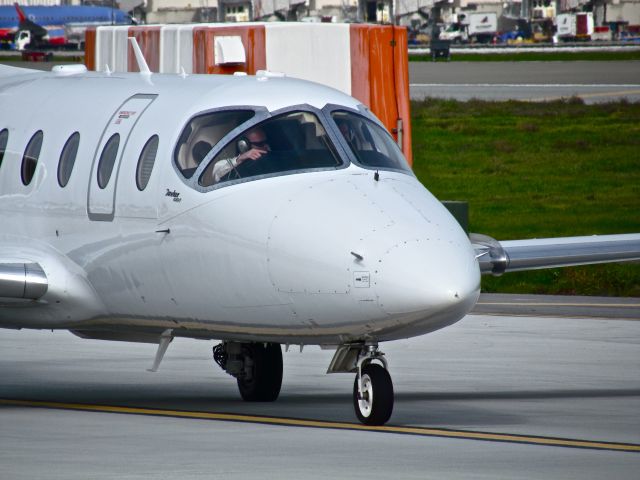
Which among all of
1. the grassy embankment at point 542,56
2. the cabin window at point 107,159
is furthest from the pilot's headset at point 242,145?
the grassy embankment at point 542,56

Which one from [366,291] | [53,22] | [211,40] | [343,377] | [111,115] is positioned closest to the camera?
[366,291]

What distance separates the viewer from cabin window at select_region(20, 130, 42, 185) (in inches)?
625

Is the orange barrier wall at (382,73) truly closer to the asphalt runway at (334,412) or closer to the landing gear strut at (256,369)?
the asphalt runway at (334,412)

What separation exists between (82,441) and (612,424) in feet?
14.8

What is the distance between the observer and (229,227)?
13375 mm

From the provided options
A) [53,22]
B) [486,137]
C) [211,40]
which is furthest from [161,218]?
[53,22]

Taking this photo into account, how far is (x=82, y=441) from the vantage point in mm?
12664

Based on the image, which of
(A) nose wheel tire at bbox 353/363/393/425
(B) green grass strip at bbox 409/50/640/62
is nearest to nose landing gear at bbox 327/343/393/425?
(A) nose wheel tire at bbox 353/363/393/425

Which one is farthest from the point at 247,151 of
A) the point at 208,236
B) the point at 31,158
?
the point at 31,158

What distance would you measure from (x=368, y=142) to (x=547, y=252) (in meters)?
3.90

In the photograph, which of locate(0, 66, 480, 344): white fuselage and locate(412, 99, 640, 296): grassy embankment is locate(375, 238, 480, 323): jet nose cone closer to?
locate(0, 66, 480, 344): white fuselage

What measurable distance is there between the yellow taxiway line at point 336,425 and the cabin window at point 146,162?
207 cm

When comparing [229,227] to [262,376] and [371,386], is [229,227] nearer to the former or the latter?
[371,386]

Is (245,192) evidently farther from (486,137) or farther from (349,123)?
(486,137)
